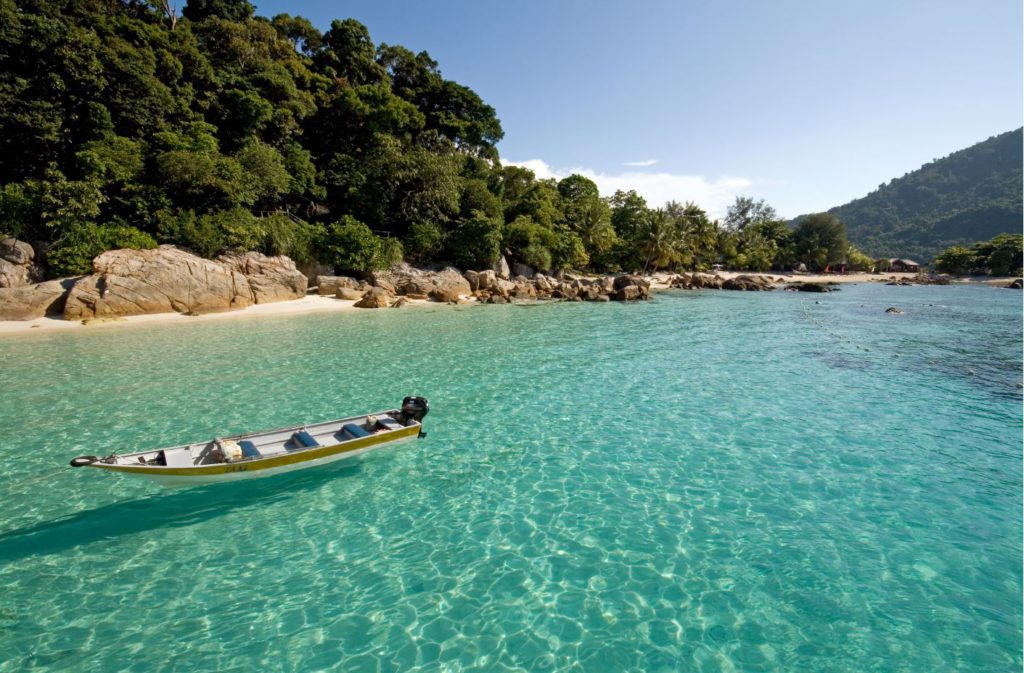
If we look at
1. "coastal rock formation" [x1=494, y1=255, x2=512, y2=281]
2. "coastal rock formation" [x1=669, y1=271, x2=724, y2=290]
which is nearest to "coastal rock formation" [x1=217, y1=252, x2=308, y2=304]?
"coastal rock formation" [x1=494, y1=255, x2=512, y2=281]

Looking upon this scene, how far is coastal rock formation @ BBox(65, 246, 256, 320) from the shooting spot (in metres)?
25.4

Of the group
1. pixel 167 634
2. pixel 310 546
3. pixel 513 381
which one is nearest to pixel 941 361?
pixel 513 381

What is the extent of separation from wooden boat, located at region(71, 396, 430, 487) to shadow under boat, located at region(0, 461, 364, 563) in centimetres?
68

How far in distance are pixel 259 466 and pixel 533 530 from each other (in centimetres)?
492

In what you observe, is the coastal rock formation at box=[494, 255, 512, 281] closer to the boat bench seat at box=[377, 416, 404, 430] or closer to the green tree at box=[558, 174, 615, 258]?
the green tree at box=[558, 174, 615, 258]

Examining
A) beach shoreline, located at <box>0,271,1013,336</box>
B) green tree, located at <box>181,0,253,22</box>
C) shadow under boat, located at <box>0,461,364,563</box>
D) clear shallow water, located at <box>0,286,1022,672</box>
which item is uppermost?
green tree, located at <box>181,0,253,22</box>

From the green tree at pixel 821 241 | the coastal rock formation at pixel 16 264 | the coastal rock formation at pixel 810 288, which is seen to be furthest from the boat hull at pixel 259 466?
the green tree at pixel 821 241

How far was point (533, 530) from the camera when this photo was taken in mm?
7262

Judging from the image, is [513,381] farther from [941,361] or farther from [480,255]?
[480,255]

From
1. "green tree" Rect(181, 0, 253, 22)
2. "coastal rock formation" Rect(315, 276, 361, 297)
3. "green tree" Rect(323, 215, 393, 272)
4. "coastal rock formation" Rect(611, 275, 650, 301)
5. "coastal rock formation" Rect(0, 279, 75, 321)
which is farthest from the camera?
"green tree" Rect(181, 0, 253, 22)

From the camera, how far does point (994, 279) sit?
8212cm

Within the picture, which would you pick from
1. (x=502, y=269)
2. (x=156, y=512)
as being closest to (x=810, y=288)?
(x=502, y=269)

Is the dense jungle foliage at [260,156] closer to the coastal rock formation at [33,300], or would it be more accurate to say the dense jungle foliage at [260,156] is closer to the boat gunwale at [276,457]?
the coastal rock formation at [33,300]

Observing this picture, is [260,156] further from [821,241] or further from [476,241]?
[821,241]
